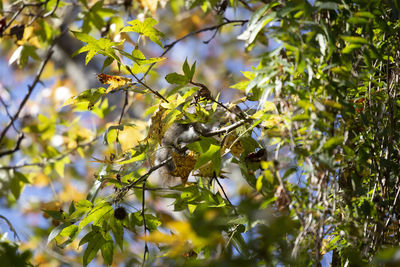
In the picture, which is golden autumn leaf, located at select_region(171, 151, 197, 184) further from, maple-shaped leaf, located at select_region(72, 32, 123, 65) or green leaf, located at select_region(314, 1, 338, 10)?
green leaf, located at select_region(314, 1, 338, 10)

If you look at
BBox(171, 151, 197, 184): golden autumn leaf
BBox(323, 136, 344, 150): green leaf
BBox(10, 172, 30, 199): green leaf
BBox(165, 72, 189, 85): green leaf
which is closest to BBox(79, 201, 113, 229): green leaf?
BBox(171, 151, 197, 184): golden autumn leaf

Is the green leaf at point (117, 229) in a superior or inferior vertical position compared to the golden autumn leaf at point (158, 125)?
inferior

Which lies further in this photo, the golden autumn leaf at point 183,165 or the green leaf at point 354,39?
the golden autumn leaf at point 183,165

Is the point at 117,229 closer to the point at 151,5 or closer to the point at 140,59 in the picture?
the point at 140,59

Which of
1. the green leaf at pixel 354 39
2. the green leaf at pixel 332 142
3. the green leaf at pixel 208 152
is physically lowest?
the green leaf at pixel 208 152

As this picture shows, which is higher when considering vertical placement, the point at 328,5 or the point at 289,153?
the point at 328,5

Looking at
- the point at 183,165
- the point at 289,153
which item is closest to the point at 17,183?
the point at 183,165

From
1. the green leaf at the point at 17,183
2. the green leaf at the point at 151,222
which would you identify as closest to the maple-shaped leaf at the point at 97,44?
the green leaf at the point at 151,222

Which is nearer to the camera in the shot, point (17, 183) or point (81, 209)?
point (81, 209)

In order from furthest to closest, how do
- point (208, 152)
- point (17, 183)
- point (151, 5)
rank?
1. point (17, 183)
2. point (151, 5)
3. point (208, 152)

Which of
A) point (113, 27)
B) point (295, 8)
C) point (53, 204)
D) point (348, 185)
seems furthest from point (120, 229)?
point (53, 204)

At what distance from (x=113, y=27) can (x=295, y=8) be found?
3.47ft

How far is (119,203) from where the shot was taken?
917 millimetres

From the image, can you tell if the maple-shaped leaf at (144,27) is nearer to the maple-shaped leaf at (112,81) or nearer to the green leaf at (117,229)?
the maple-shaped leaf at (112,81)
